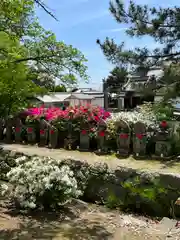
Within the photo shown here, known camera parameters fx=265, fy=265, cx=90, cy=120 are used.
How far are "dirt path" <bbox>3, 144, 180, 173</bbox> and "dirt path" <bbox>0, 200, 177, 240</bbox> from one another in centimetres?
80

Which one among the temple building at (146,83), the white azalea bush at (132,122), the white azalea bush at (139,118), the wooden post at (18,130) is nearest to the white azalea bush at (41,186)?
the temple building at (146,83)

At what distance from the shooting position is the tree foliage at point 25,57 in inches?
112

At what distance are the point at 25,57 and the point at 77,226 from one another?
218 cm

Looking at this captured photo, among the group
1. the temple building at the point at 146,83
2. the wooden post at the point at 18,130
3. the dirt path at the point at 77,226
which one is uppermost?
the temple building at the point at 146,83

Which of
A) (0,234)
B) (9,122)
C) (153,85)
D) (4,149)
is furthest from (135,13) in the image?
(9,122)

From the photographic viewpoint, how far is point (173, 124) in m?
4.68

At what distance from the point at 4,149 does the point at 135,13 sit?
11.4 feet

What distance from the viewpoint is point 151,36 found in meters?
3.38

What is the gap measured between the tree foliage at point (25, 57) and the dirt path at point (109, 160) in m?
1.22

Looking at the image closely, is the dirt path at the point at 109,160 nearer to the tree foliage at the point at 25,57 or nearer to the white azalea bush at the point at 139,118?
the white azalea bush at the point at 139,118

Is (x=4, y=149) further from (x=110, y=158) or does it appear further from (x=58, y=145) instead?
(x=110, y=158)

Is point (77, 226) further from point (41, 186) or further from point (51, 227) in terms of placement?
point (41, 186)

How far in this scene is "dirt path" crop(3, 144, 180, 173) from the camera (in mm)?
4120

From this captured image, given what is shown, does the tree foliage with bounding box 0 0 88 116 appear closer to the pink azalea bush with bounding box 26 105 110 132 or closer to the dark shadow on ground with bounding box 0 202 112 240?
the pink azalea bush with bounding box 26 105 110 132
